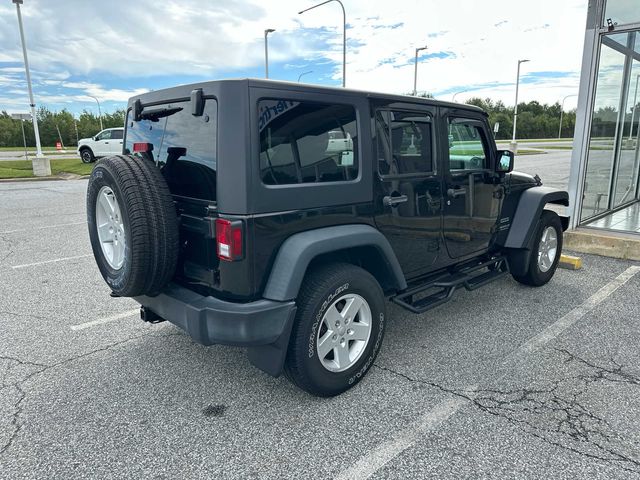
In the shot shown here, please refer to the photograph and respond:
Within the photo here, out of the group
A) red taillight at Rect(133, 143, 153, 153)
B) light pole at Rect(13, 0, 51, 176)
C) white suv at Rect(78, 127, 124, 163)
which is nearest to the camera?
red taillight at Rect(133, 143, 153, 153)

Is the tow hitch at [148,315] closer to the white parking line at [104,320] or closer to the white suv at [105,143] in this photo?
the white parking line at [104,320]

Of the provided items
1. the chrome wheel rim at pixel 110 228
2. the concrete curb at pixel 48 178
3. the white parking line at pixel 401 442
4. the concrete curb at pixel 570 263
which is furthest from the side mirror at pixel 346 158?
the concrete curb at pixel 48 178

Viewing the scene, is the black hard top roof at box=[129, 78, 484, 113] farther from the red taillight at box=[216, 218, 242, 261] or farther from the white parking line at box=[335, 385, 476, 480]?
the white parking line at box=[335, 385, 476, 480]

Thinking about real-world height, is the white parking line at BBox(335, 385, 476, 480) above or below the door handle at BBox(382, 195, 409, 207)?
below

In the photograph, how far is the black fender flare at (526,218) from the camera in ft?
15.2

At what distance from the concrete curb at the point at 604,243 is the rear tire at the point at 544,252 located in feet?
5.16

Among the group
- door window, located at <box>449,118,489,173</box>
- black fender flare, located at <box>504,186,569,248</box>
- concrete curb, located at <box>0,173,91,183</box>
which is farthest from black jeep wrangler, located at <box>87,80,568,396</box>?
concrete curb, located at <box>0,173,91,183</box>

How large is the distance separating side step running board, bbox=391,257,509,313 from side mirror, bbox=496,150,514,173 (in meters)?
0.91

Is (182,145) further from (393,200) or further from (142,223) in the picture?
(393,200)

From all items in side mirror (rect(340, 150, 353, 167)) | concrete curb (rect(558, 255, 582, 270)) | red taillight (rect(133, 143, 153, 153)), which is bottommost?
concrete curb (rect(558, 255, 582, 270))

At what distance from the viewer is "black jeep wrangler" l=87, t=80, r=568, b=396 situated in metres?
2.55

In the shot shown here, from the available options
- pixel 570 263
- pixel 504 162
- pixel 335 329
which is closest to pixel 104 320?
pixel 335 329

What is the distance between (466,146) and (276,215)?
225 cm

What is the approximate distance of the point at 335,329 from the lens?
2.95 m
